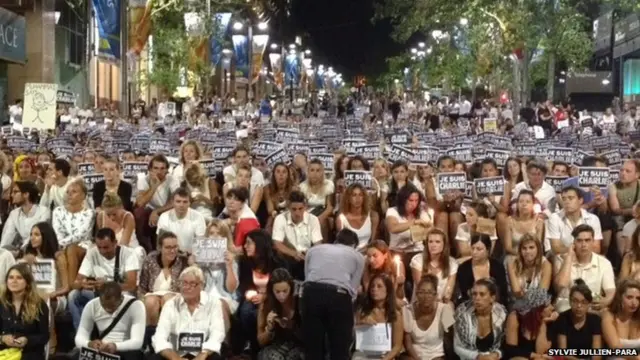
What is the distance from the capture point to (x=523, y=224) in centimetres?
1199

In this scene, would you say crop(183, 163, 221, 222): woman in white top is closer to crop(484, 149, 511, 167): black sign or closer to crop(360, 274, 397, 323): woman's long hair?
crop(360, 274, 397, 323): woman's long hair

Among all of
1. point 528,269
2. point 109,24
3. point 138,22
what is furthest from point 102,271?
point 138,22

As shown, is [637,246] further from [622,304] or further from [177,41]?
[177,41]

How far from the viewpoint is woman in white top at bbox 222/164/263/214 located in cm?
1385

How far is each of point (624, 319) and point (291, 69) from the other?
7777cm

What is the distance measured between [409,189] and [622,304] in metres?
3.46

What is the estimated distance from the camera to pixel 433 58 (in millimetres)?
66250

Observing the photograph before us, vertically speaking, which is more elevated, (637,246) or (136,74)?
(136,74)

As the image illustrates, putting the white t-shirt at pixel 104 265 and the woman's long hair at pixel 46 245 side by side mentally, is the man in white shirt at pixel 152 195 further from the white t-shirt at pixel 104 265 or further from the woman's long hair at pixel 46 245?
the white t-shirt at pixel 104 265

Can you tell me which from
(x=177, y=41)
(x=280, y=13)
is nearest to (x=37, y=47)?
(x=177, y=41)

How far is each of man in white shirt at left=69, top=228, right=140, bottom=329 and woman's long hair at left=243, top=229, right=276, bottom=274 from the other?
1.11m

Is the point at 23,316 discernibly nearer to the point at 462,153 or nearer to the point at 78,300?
the point at 78,300

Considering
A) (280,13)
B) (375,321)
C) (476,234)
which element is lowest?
(375,321)

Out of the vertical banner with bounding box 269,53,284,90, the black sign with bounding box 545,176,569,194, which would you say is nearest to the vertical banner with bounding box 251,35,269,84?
the vertical banner with bounding box 269,53,284,90
